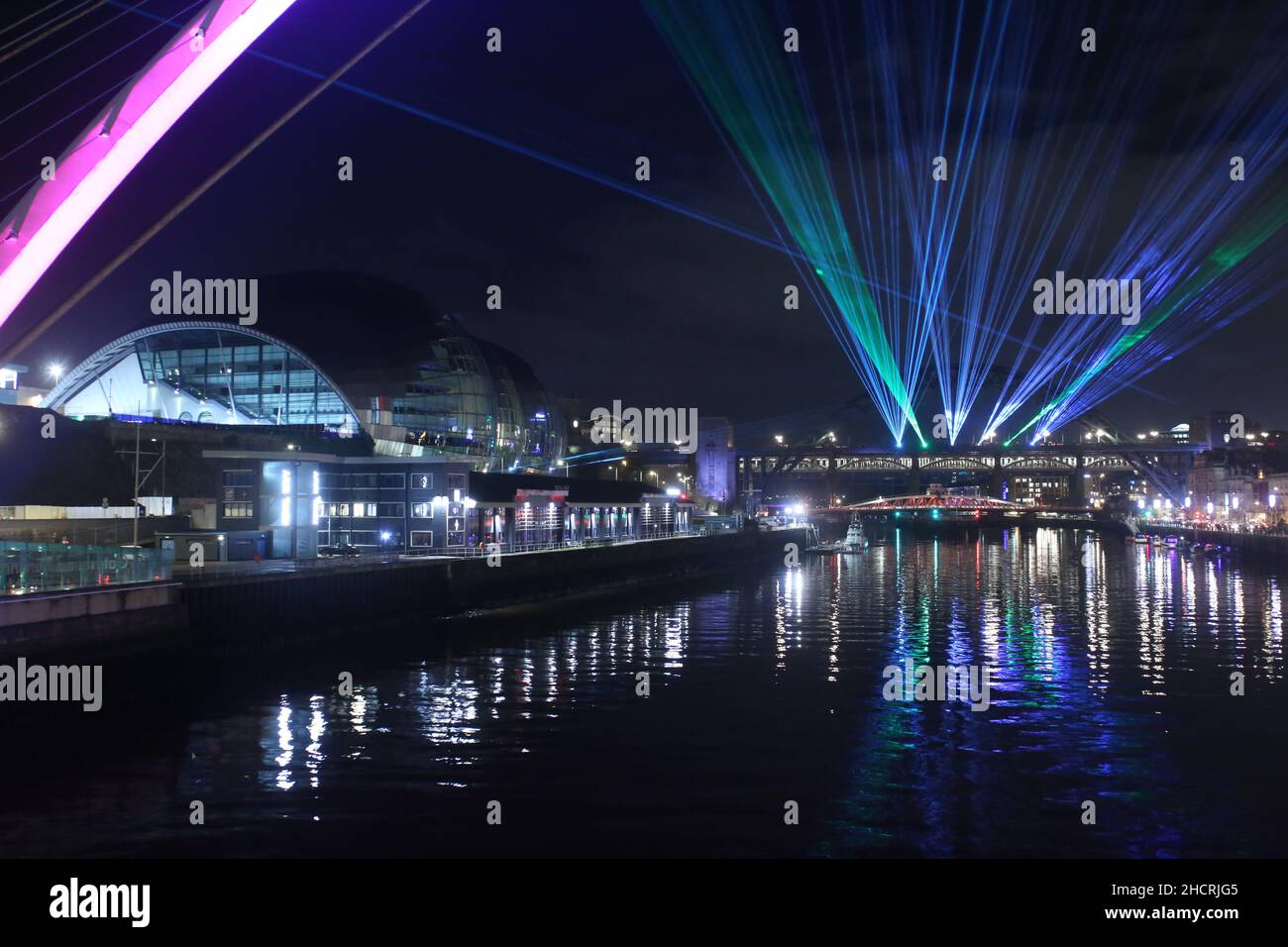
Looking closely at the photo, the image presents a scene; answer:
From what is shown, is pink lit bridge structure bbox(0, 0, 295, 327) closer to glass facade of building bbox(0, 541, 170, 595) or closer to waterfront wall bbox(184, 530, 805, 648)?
glass facade of building bbox(0, 541, 170, 595)

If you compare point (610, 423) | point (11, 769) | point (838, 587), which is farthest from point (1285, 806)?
point (610, 423)

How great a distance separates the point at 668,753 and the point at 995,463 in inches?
6814

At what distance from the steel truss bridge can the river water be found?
424ft

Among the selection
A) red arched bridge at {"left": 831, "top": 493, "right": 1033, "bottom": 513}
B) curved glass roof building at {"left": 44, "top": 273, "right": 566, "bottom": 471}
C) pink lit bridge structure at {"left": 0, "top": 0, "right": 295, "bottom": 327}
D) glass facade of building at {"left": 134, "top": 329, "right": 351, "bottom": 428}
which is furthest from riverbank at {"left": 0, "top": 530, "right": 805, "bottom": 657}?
red arched bridge at {"left": 831, "top": 493, "right": 1033, "bottom": 513}

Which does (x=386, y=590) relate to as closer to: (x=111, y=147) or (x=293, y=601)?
(x=293, y=601)

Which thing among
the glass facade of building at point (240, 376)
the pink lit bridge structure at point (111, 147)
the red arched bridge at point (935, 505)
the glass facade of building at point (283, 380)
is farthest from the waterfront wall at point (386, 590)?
the red arched bridge at point (935, 505)

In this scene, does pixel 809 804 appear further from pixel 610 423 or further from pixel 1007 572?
pixel 610 423

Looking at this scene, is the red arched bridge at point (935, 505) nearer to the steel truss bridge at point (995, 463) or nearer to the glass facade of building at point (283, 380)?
the steel truss bridge at point (995, 463)

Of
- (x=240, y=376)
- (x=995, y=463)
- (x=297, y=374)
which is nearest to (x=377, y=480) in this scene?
(x=297, y=374)

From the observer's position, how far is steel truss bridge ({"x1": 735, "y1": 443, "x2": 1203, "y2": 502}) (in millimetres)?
160375

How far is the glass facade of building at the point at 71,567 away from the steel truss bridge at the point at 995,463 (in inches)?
5440

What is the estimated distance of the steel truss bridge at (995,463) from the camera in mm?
160375

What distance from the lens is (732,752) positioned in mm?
20016

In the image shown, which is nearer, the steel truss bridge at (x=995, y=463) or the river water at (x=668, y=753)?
the river water at (x=668, y=753)
